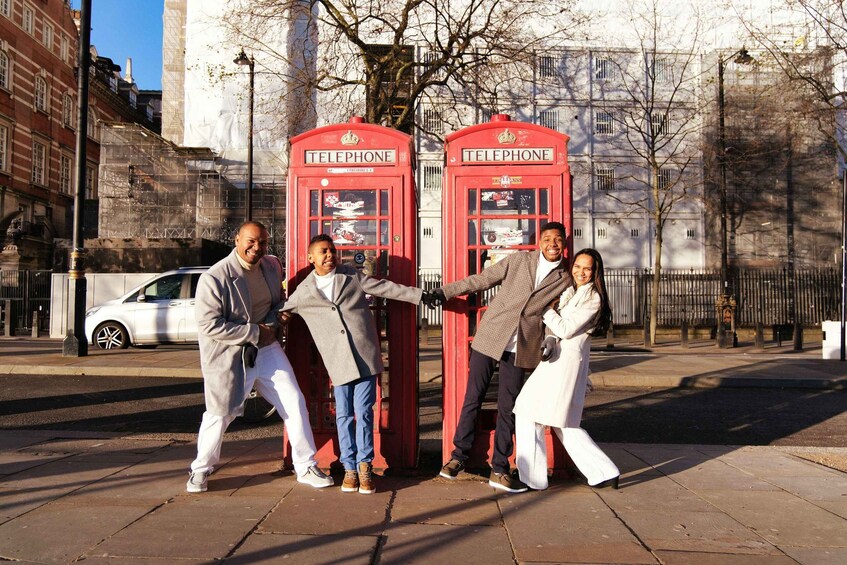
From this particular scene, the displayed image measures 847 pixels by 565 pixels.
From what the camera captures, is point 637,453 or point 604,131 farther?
point 604,131

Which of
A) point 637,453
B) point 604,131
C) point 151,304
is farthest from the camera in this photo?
point 604,131

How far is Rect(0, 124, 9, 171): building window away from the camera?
32.8 metres

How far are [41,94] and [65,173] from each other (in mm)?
4742

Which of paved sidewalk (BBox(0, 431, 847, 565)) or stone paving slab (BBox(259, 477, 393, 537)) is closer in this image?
paved sidewalk (BBox(0, 431, 847, 565))

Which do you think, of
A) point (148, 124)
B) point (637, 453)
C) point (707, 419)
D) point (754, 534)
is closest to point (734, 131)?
point (707, 419)

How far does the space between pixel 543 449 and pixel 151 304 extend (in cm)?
1156

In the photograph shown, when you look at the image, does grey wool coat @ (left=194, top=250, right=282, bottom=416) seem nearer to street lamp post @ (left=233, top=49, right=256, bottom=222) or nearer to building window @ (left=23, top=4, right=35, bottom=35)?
street lamp post @ (left=233, top=49, right=256, bottom=222)

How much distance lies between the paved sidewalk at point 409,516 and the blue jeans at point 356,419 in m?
0.26

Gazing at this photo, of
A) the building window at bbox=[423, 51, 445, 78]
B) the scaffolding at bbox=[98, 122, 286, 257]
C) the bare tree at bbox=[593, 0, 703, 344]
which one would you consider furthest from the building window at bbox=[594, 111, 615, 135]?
the building window at bbox=[423, 51, 445, 78]

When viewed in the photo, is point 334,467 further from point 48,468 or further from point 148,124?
point 148,124

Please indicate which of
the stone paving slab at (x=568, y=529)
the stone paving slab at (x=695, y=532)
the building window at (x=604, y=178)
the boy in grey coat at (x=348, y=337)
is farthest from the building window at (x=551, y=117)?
the stone paving slab at (x=695, y=532)

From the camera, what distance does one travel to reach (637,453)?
587 cm

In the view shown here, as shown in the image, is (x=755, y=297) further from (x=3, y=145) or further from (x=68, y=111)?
(x=68, y=111)

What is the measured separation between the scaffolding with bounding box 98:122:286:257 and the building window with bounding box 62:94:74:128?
1019 cm
